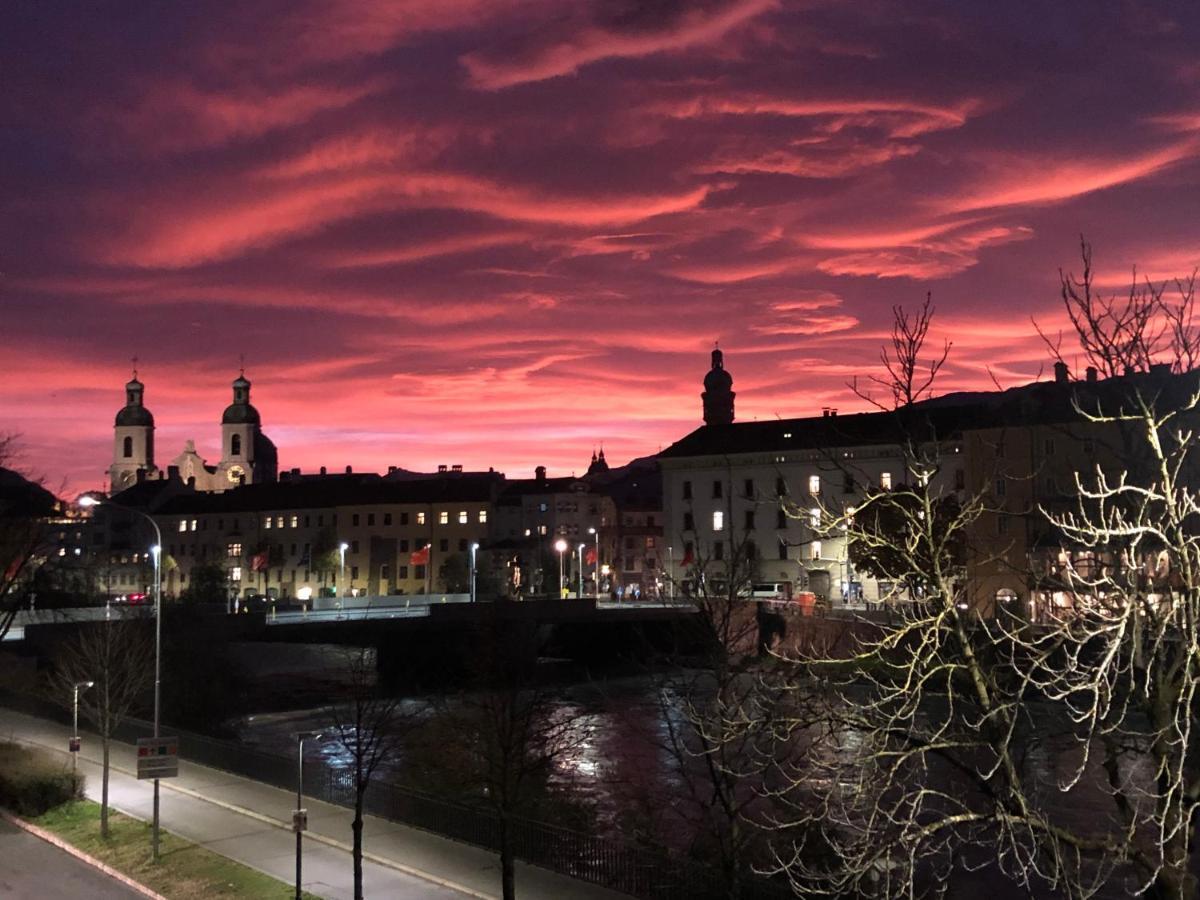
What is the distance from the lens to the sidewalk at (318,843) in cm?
2445

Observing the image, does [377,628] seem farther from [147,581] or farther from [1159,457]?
[147,581]

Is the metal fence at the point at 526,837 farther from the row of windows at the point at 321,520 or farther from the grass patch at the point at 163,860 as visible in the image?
the row of windows at the point at 321,520

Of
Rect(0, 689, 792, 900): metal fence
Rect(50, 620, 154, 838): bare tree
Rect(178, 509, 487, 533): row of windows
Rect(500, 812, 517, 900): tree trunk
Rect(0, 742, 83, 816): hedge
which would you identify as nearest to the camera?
Rect(500, 812, 517, 900): tree trunk

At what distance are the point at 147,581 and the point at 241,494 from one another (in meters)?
17.4

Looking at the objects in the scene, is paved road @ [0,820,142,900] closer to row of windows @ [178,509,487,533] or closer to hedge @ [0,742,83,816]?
hedge @ [0,742,83,816]

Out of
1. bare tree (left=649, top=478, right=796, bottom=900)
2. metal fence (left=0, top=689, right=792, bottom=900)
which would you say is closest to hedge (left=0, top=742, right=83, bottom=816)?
metal fence (left=0, top=689, right=792, bottom=900)

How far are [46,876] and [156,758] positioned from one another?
3.52 m

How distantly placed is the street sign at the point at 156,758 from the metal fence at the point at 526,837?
18.2 feet

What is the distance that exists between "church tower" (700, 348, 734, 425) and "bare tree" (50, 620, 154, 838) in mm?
107268

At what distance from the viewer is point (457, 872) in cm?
2553

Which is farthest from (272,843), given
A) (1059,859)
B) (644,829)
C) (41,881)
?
(1059,859)

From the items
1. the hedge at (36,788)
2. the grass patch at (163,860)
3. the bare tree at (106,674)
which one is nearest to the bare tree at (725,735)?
the grass patch at (163,860)

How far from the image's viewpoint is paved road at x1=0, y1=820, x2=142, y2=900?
1009 inches

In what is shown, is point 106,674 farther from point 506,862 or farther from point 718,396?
point 718,396
